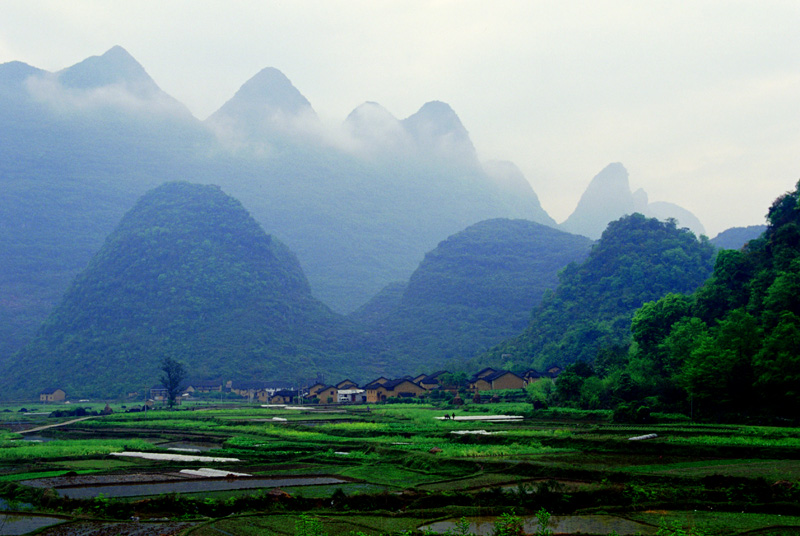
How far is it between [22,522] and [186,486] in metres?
6.31

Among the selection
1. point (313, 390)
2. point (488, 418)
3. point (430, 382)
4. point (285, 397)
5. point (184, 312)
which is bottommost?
point (488, 418)

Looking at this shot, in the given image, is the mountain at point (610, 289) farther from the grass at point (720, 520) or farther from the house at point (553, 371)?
the grass at point (720, 520)

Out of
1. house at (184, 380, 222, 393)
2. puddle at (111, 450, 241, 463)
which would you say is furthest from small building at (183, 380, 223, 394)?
puddle at (111, 450, 241, 463)

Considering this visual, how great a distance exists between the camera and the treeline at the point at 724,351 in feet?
121

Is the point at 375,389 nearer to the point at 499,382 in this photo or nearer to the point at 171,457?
the point at 499,382

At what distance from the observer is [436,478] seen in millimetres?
25438

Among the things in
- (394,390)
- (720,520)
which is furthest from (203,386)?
(720,520)

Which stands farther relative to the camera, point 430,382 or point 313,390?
point 313,390

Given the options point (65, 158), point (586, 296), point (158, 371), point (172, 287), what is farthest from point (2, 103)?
point (586, 296)

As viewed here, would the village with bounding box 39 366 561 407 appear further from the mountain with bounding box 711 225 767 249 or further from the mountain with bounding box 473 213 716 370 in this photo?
the mountain with bounding box 711 225 767 249

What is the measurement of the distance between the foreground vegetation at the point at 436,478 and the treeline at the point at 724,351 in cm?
342

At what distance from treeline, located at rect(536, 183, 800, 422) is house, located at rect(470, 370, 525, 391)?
63.2ft

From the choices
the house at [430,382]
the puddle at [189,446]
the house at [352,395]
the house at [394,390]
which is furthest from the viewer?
the house at [430,382]

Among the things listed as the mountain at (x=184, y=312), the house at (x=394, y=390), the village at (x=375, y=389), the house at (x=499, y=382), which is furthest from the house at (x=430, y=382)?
the mountain at (x=184, y=312)
